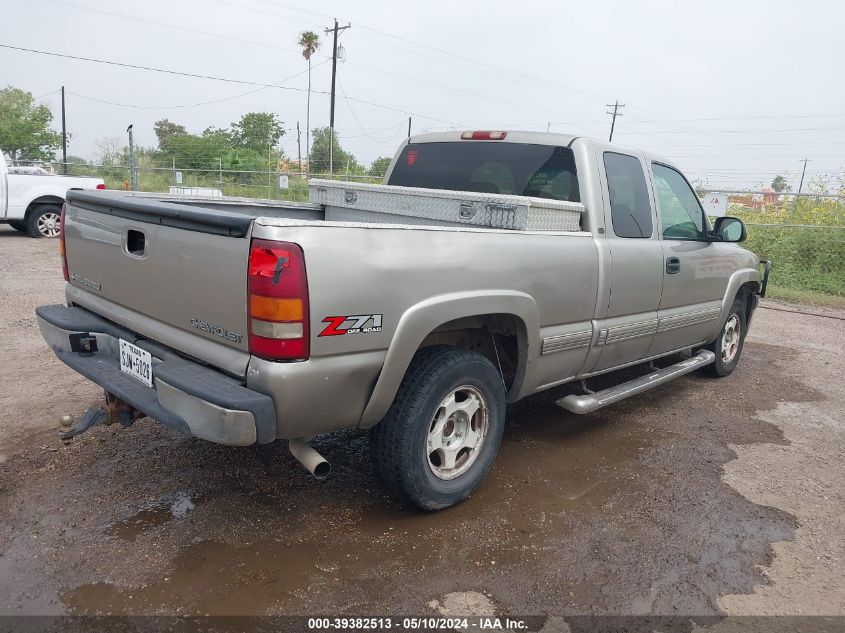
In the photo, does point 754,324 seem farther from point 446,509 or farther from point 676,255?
point 446,509

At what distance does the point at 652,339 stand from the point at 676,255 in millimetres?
611

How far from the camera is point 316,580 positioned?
8.39 feet

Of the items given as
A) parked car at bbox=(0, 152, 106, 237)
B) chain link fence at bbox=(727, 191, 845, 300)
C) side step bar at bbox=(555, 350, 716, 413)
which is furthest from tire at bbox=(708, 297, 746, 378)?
parked car at bbox=(0, 152, 106, 237)

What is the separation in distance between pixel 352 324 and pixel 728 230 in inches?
138

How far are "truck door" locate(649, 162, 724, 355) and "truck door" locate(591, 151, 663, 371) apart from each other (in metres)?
0.15

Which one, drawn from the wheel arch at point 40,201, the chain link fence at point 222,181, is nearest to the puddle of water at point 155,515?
the wheel arch at point 40,201

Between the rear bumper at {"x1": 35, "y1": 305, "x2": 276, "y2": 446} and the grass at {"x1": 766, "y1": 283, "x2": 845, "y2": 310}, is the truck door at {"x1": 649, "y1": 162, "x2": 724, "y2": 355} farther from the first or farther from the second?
the grass at {"x1": 766, "y1": 283, "x2": 845, "y2": 310}

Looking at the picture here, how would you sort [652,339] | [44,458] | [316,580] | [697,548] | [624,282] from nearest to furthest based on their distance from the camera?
[316,580] → [697,548] → [44,458] → [624,282] → [652,339]

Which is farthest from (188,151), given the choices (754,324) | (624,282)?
(624,282)

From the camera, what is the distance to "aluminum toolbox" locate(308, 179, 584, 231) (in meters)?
3.33

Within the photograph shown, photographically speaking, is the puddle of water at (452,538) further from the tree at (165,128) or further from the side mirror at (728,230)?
the tree at (165,128)

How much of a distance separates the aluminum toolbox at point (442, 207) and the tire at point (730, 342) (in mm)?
2668

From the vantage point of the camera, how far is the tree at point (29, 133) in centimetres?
4034

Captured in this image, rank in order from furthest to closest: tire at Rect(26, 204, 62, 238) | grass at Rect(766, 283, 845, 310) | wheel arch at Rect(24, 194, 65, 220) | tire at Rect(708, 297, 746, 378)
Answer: tire at Rect(26, 204, 62, 238), wheel arch at Rect(24, 194, 65, 220), grass at Rect(766, 283, 845, 310), tire at Rect(708, 297, 746, 378)
